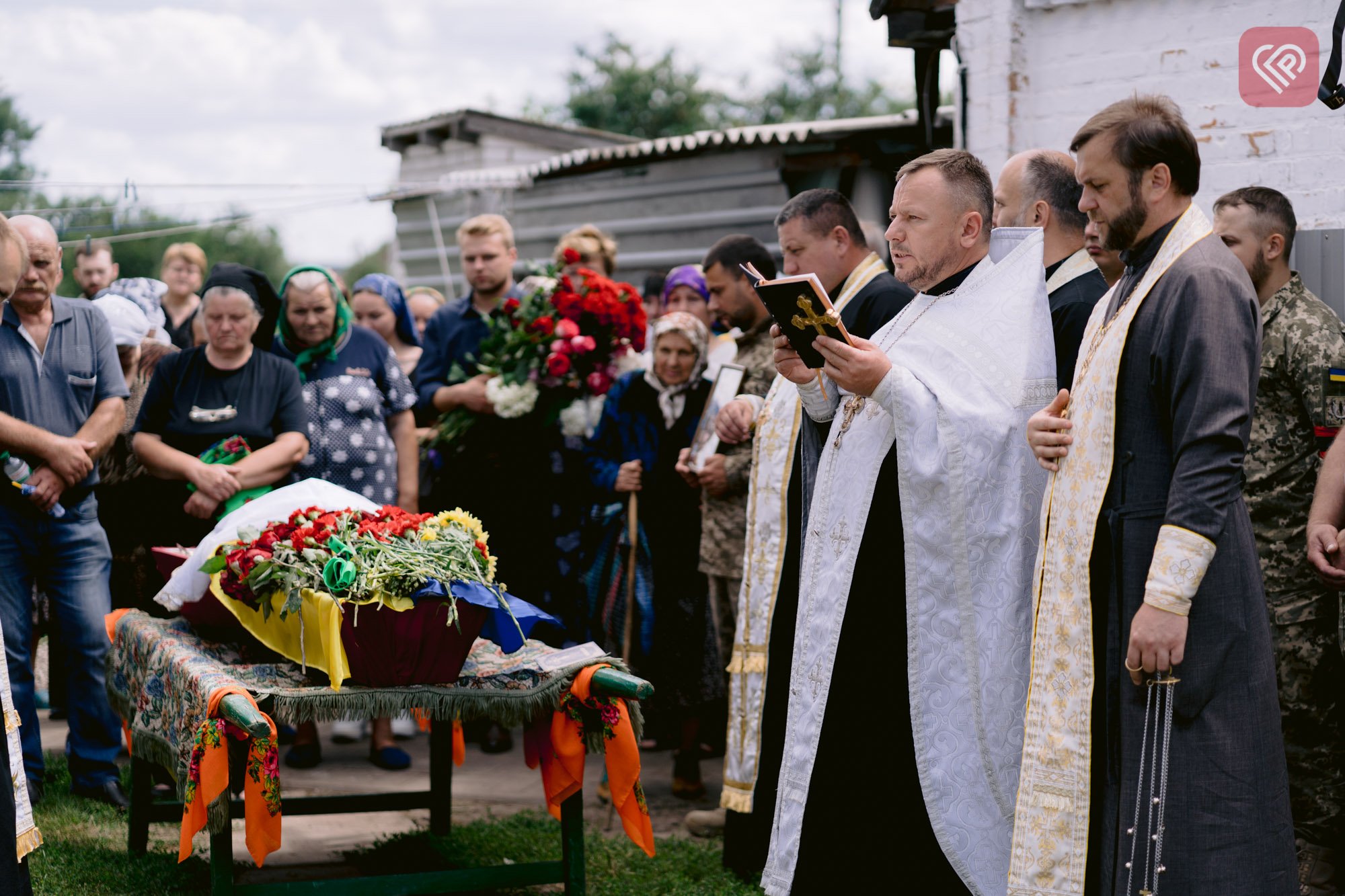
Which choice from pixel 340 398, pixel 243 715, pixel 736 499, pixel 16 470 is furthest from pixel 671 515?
pixel 16 470

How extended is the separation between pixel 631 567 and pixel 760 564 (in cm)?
136

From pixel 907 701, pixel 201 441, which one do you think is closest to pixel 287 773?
pixel 201 441

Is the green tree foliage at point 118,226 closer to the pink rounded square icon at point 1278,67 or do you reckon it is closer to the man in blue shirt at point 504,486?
the man in blue shirt at point 504,486

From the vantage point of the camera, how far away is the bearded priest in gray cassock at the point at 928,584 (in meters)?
3.31

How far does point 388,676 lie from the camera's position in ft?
12.6

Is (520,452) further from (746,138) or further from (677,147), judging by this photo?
(677,147)

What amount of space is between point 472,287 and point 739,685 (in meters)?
3.28

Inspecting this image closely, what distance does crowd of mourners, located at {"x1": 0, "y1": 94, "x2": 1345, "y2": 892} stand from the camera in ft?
13.5

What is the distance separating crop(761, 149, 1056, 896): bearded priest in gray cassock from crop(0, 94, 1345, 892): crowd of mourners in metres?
0.60

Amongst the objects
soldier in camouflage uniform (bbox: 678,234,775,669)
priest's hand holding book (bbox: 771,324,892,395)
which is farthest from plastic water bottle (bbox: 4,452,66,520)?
priest's hand holding book (bbox: 771,324,892,395)

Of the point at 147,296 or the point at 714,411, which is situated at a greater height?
the point at 147,296

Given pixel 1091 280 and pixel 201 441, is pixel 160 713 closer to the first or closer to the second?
pixel 201 441

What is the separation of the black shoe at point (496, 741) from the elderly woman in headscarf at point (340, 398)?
0.47m

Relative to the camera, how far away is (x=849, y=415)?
3.66 m
